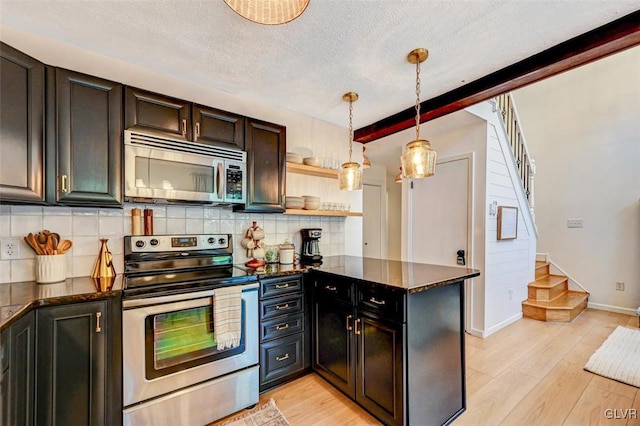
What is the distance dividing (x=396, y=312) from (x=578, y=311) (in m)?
4.18

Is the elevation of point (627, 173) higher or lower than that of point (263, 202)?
higher

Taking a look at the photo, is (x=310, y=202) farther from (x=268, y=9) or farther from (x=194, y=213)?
(x=268, y=9)

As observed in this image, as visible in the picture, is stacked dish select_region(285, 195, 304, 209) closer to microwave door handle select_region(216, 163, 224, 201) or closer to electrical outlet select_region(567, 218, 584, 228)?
microwave door handle select_region(216, 163, 224, 201)

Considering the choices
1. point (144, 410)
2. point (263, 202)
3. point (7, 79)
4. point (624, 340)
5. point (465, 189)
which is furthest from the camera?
point (465, 189)

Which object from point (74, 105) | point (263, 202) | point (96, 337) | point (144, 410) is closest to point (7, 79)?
point (74, 105)

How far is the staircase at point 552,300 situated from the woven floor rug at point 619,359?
546 millimetres

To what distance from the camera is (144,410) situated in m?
1.69

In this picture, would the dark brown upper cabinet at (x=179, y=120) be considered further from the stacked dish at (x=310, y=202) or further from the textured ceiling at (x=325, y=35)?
the stacked dish at (x=310, y=202)

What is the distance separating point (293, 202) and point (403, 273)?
4.09 ft

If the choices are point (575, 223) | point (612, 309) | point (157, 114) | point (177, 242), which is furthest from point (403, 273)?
point (612, 309)

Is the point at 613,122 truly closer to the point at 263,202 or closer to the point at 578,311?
the point at 578,311

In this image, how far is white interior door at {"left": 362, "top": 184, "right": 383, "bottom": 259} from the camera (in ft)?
17.2

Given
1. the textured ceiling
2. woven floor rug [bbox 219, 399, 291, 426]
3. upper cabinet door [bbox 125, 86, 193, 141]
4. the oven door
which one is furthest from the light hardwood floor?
the textured ceiling

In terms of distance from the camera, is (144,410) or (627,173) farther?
(627,173)
